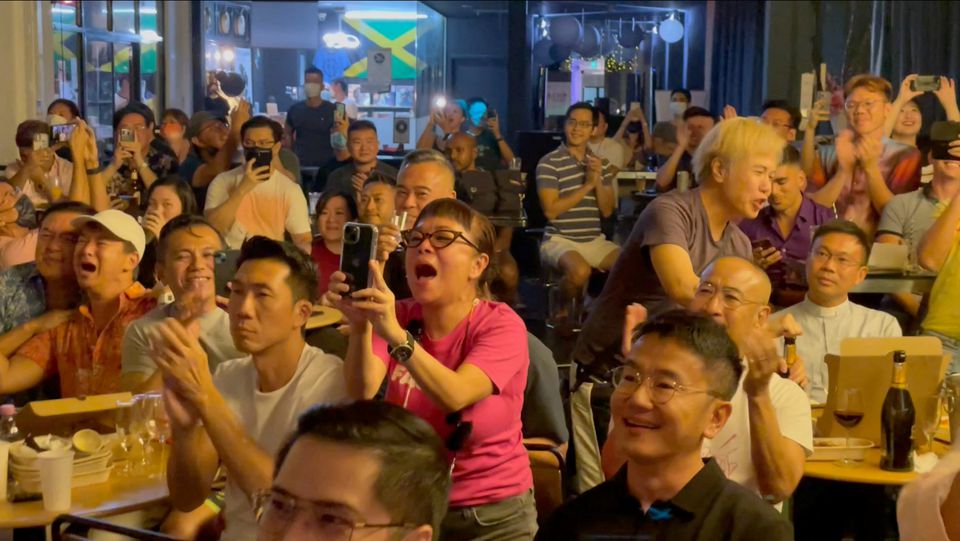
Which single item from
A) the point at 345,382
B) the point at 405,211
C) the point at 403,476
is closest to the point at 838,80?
the point at 405,211

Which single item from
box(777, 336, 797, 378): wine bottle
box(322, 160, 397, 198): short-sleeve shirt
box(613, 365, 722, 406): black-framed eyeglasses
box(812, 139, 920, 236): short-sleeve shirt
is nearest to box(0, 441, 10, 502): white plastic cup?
box(613, 365, 722, 406): black-framed eyeglasses

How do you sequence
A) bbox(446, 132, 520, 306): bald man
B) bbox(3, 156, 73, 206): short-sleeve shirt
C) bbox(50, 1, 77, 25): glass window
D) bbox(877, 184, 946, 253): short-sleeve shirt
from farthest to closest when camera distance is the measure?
1. bbox(50, 1, 77, 25): glass window
2. bbox(446, 132, 520, 306): bald man
3. bbox(3, 156, 73, 206): short-sleeve shirt
4. bbox(877, 184, 946, 253): short-sleeve shirt

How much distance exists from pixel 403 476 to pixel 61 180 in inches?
259

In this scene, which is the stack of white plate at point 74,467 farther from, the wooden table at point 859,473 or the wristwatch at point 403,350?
the wooden table at point 859,473

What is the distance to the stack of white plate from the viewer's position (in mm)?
3029

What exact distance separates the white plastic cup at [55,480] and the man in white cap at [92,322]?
101 centimetres

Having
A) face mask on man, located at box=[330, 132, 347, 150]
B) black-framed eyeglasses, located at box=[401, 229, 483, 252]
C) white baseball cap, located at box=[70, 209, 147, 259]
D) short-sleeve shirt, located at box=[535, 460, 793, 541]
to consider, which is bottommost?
short-sleeve shirt, located at box=[535, 460, 793, 541]

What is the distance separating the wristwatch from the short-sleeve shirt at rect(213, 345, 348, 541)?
263 millimetres

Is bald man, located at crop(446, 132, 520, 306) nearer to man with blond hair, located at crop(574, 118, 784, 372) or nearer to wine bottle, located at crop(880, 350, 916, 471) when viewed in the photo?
man with blond hair, located at crop(574, 118, 784, 372)

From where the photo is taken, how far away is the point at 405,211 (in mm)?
4141

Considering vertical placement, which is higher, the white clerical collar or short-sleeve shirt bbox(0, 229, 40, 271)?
short-sleeve shirt bbox(0, 229, 40, 271)

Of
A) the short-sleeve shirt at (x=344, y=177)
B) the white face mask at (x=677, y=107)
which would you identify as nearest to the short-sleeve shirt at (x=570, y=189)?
the short-sleeve shirt at (x=344, y=177)

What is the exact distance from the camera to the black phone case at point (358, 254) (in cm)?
268

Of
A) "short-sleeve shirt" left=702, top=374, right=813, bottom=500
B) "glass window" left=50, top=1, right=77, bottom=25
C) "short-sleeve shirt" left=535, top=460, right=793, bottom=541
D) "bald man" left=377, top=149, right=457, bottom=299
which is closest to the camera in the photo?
"short-sleeve shirt" left=535, top=460, right=793, bottom=541
